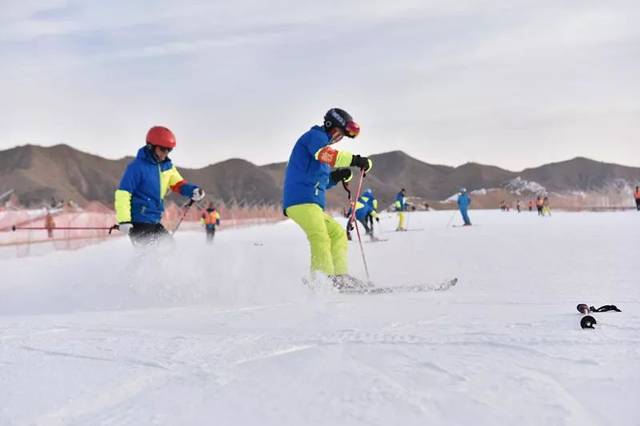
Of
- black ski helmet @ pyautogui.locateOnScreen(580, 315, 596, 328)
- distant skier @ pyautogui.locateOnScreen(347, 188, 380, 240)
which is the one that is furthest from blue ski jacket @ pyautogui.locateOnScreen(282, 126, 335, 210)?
distant skier @ pyautogui.locateOnScreen(347, 188, 380, 240)

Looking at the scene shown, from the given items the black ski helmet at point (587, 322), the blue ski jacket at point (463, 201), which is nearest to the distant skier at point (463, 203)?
the blue ski jacket at point (463, 201)

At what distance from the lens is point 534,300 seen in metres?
4.54

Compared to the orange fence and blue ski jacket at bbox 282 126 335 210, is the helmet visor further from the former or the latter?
the orange fence

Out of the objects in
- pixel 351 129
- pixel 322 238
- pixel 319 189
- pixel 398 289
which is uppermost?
pixel 351 129

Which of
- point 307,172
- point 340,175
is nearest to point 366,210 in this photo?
point 340,175

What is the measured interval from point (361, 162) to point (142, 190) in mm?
2193

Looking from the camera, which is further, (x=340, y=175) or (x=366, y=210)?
(x=366, y=210)

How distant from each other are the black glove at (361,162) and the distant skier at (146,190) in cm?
184

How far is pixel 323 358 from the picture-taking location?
275 cm

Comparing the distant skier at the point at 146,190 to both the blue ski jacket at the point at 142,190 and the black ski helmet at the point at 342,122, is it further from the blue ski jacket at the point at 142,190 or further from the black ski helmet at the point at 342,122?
the black ski helmet at the point at 342,122

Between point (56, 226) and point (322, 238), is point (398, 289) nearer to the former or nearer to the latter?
point (322, 238)

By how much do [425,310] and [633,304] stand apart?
1.45 meters

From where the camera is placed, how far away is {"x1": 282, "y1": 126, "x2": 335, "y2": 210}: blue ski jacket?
5.87 m

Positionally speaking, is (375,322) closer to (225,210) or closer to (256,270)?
(256,270)
